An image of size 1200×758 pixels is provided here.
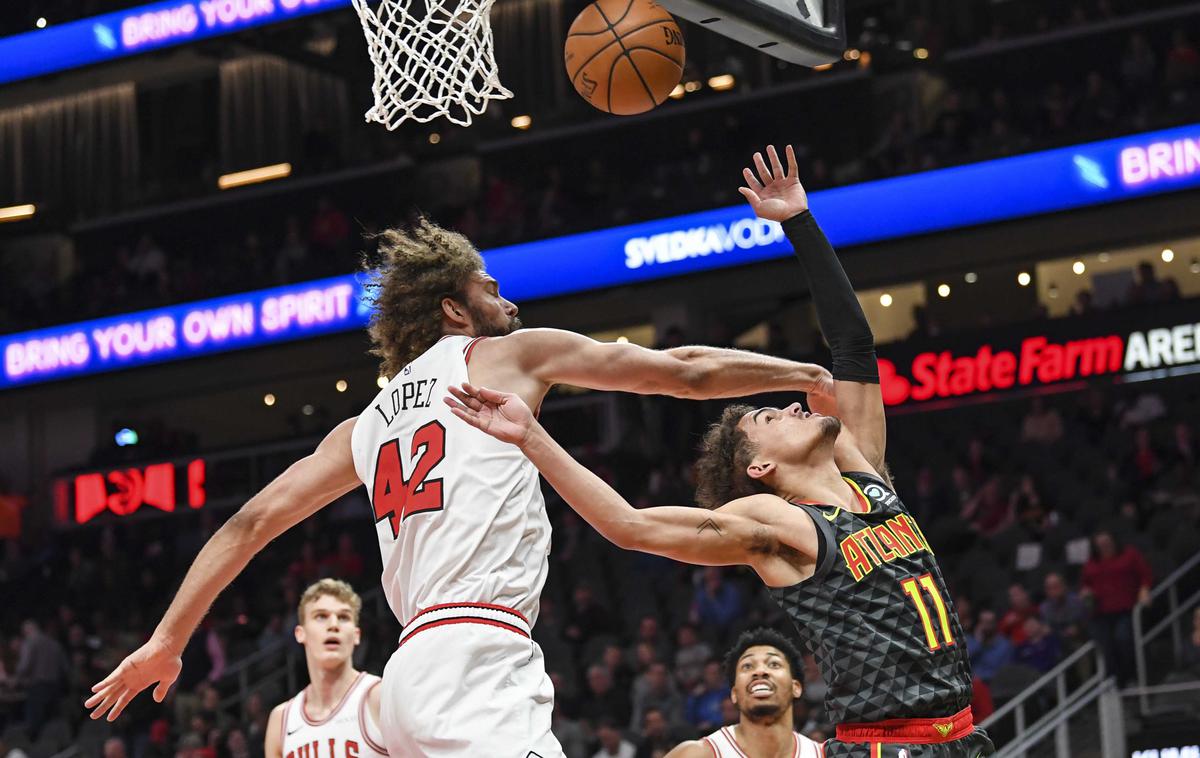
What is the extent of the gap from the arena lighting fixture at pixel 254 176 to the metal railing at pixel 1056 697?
15.6 metres

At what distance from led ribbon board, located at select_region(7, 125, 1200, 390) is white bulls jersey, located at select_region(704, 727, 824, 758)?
10.2 meters

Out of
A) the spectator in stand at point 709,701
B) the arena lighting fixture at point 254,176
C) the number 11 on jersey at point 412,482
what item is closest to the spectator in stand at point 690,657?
the spectator in stand at point 709,701

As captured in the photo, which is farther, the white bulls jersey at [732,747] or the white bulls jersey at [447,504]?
the white bulls jersey at [732,747]

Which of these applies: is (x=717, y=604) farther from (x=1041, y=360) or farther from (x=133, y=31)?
(x=133, y=31)

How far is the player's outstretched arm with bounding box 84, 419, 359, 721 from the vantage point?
4.34 meters

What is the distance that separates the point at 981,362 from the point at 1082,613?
162 inches

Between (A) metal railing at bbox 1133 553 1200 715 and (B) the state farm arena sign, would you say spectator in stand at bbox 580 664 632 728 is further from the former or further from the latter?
(B) the state farm arena sign

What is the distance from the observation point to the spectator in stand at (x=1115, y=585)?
11234 millimetres

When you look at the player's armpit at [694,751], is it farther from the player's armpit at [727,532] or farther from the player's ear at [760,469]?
the player's armpit at [727,532]

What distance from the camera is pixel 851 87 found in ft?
72.5

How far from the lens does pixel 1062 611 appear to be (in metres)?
12.2

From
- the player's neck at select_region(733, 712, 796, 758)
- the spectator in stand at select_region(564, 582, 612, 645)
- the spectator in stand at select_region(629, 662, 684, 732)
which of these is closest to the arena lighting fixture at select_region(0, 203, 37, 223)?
the spectator in stand at select_region(564, 582, 612, 645)

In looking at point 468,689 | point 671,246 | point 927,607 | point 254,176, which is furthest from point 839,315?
point 254,176

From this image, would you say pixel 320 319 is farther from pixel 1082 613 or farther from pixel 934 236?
pixel 1082 613
